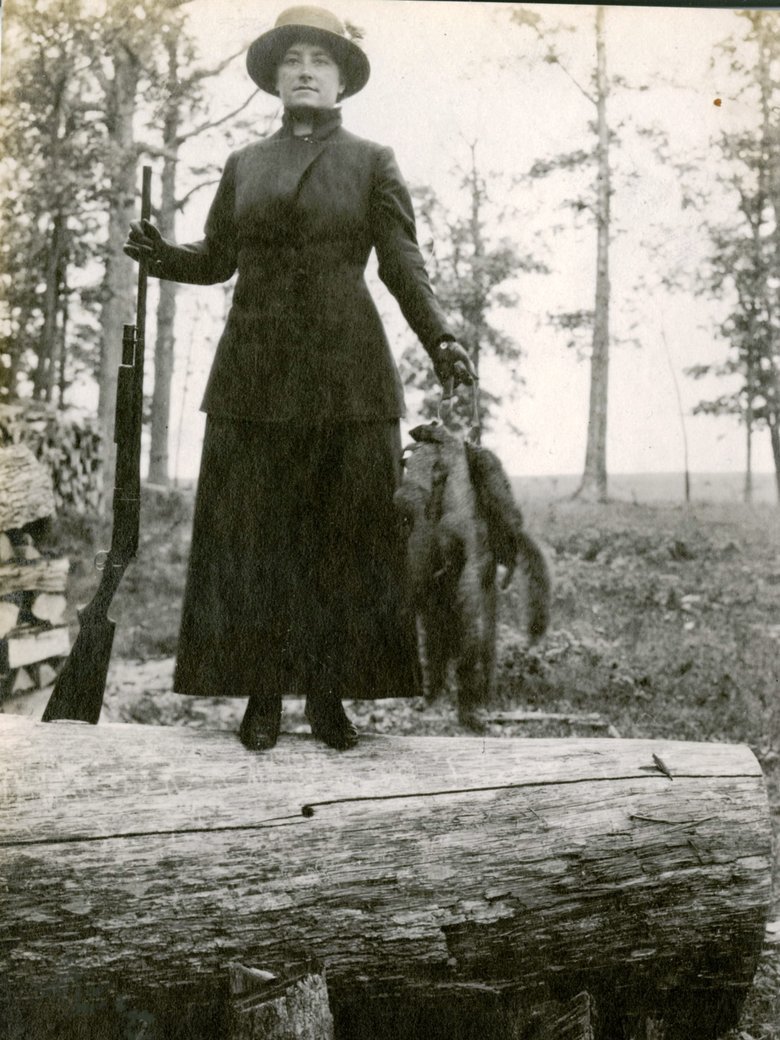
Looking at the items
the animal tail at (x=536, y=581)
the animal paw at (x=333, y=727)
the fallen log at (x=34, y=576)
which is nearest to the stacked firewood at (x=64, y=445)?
the fallen log at (x=34, y=576)

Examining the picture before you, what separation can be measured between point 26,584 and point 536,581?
73.0 inches

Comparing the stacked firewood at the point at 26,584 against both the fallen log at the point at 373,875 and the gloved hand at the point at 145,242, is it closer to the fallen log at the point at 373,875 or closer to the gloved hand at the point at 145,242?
the fallen log at the point at 373,875

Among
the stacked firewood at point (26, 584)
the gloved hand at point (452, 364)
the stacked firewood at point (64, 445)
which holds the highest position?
the gloved hand at point (452, 364)

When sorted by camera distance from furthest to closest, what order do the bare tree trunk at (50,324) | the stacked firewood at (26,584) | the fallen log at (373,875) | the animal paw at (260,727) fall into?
the bare tree trunk at (50,324) → the stacked firewood at (26,584) → the animal paw at (260,727) → the fallen log at (373,875)

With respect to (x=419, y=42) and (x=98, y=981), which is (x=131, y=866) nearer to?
(x=98, y=981)

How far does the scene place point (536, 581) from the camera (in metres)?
2.97

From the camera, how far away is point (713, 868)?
8.71 feet

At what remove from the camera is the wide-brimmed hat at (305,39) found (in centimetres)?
305

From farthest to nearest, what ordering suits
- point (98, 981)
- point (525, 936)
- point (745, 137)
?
1. point (745, 137)
2. point (525, 936)
3. point (98, 981)

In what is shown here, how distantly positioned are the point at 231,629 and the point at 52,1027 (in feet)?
4.19

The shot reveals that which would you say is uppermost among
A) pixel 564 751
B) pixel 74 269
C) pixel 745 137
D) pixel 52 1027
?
pixel 745 137

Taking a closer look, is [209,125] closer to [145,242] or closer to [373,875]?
[145,242]

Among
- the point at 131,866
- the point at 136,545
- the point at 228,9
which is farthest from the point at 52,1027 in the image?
the point at 228,9

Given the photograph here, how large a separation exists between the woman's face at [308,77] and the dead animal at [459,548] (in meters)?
1.20
